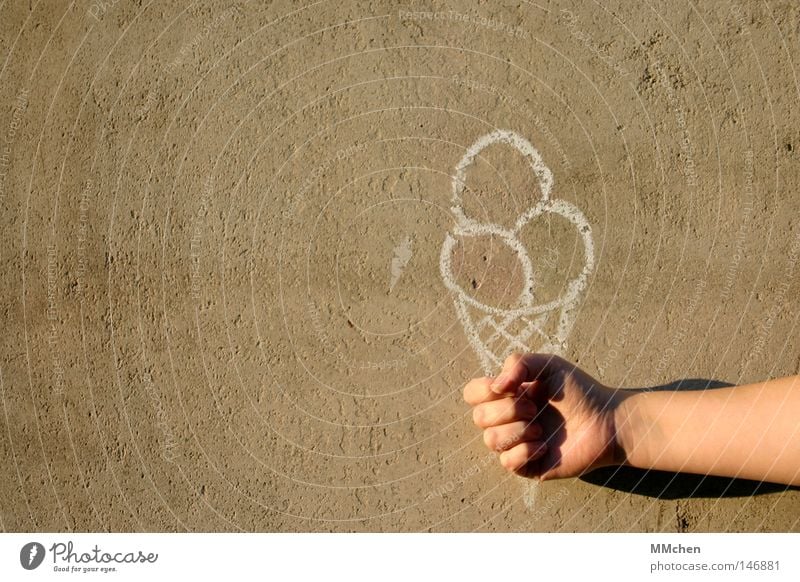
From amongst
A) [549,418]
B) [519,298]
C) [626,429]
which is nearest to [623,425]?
[626,429]

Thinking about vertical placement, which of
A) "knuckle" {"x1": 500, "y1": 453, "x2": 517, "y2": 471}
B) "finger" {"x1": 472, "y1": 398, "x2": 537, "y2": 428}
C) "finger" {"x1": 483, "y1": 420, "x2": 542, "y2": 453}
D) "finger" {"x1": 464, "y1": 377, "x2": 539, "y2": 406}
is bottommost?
"knuckle" {"x1": 500, "y1": 453, "x2": 517, "y2": 471}

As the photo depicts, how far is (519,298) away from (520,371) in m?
0.22

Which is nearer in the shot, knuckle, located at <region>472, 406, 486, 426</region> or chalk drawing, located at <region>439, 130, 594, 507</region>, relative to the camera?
knuckle, located at <region>472, 406, 486, 426</region>

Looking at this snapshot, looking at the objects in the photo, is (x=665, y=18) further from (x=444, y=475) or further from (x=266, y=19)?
(x=444, y=475)

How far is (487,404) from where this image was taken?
5.93 ft

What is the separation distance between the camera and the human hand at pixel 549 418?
176 centimetres

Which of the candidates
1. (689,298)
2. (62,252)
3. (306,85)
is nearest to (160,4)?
(306,85)

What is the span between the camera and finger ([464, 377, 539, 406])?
5.82 feet

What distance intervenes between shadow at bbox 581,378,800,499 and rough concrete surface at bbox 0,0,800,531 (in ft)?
0.12
